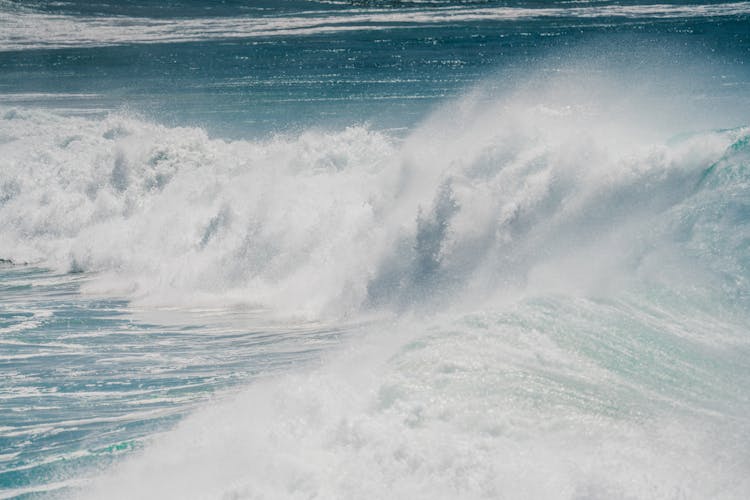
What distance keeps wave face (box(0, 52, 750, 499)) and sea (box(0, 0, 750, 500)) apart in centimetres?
4

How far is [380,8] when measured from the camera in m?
96.0

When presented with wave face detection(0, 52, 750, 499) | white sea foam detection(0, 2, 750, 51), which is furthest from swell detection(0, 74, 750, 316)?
white sea foam detection(0, 2, 750, 51)

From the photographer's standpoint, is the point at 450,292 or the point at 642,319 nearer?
the point at 642,319

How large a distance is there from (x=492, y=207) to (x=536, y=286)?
95.0 inches

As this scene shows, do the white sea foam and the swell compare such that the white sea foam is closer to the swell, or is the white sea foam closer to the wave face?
the wave face

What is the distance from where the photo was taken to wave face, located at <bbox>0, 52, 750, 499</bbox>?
26.8 feet

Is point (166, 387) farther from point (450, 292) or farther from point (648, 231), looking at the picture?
point (648, 231)

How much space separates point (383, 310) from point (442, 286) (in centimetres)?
93

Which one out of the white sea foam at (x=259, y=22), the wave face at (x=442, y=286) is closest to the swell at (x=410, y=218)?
the wave face at (x=442, y=286)

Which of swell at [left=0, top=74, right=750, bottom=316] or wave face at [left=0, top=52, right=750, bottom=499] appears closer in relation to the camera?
wave face at [left=0, top=52, right=750, bottom=499]

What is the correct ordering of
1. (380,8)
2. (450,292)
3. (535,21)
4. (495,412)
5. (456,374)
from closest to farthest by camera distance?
(495,412), (456,374), (450,292), (535,21), (380,8)

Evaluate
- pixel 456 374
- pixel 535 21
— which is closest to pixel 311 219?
pixel 456 374

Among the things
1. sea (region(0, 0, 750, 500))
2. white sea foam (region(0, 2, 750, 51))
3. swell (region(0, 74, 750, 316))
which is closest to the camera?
sea (region(0, 0, 750, 500))

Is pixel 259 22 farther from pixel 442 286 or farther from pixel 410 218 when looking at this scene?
pixel 442 286
